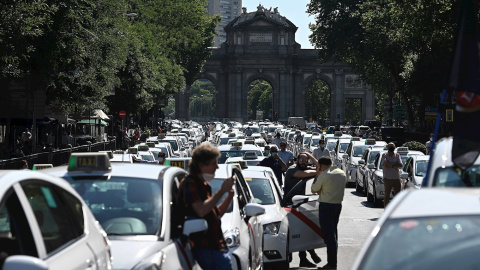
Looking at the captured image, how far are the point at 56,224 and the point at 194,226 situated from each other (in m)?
1.74

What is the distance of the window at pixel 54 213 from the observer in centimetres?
601

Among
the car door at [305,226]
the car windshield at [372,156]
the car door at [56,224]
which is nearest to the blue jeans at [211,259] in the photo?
the car door at [56,224]

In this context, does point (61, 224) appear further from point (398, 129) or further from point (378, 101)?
point (378, 101)

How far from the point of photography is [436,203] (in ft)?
17.5

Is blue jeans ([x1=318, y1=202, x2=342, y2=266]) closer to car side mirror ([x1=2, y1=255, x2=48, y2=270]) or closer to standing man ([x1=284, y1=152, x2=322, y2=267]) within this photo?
standing man ([x1=284, y1=152, x2=322, y2=267])

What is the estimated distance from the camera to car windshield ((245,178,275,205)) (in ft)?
49.1

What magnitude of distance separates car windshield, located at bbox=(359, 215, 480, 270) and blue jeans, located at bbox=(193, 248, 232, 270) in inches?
134

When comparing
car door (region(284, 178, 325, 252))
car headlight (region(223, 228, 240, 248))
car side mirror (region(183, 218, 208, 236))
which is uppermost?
car side mirror (region(183, 218, 208, 236))

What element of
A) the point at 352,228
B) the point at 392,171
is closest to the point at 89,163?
the point at 352,228

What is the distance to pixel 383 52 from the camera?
6234cm

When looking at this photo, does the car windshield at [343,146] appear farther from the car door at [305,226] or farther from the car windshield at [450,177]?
the car windshield at [450,177]

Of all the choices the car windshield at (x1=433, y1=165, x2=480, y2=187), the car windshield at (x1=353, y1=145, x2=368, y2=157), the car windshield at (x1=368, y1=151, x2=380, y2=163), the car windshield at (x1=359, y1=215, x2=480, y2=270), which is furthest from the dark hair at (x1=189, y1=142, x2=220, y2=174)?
the car windshield at (x1=353, y1=145, x2=368, y2=157)

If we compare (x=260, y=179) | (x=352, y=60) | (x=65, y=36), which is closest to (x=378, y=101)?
(x=352, y=60)

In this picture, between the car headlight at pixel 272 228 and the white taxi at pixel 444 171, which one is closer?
the white taxi at pixel 444 171
